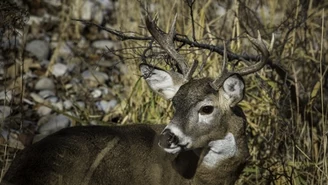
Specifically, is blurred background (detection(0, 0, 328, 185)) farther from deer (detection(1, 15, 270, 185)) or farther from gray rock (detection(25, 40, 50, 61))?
deer (detection(1, 15, 270, 185))

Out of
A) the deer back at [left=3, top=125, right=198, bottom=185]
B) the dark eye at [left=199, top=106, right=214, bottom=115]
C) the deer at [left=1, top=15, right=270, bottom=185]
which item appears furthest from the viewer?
the dark eye at [left=199, top=106, right=214, bottom=115]

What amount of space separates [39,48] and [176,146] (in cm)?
495

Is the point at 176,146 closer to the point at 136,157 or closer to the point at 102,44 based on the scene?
the point at 136,157

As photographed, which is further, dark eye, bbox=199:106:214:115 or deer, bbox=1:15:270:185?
dark eye, bbox=199:106:214:115

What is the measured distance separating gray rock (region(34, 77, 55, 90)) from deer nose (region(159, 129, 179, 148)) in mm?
3821

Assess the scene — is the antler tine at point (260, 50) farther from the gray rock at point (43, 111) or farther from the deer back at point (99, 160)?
the gray rock at point (43, 111)

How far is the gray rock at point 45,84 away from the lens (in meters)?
8.70

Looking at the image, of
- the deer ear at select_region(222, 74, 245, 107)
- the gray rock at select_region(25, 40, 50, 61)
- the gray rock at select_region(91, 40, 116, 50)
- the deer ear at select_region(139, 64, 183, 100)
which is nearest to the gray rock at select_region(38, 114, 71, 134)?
the deer ear at select_region(139, 64, 183, 100)

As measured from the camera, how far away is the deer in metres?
5.11

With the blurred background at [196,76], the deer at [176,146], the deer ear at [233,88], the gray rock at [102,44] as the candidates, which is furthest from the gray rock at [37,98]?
the deer ear at [233,88]

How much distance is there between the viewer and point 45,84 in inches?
344

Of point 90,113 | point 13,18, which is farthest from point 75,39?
point 13,18

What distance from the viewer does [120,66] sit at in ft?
29.6

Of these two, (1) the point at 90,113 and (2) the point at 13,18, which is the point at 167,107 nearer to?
(1) the point at 90,113
